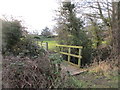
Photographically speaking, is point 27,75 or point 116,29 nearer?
point 27,75

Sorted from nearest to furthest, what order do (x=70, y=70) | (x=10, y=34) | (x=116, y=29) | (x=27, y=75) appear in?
(x=27, y=75) → (x=10, y=34) → (x=70, y=70) → (x=116, y=29)

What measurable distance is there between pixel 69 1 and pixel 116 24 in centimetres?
284

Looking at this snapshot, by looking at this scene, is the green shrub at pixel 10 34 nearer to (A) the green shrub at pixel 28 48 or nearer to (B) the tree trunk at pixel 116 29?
(A) the green shrub at pixel 28 48

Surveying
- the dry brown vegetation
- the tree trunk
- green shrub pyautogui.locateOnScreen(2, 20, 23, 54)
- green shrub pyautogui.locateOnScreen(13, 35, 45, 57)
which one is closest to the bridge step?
the dry brown vegetation

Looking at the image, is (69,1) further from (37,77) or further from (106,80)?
(37,77)

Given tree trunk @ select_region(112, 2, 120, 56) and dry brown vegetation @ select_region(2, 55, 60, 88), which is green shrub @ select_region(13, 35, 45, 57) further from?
tree trunk @ select_region(112, 2, 120, 56)

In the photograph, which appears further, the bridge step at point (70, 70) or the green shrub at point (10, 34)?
the green shrub at point (10, 34)

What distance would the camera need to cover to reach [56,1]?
643 centimetres

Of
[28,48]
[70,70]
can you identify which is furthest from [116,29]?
[28,48]

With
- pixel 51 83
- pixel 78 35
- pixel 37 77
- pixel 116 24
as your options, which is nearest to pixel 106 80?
pixel 51 83

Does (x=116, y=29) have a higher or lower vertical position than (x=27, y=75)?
higher

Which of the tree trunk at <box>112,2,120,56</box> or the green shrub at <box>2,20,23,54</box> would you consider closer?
the green shrub at <box>2,20,23,54</box>

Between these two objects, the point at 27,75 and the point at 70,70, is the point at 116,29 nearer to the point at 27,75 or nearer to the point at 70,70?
the point at 70,70

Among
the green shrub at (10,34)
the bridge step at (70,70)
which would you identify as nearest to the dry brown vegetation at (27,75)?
the bridge step at (70,70)
